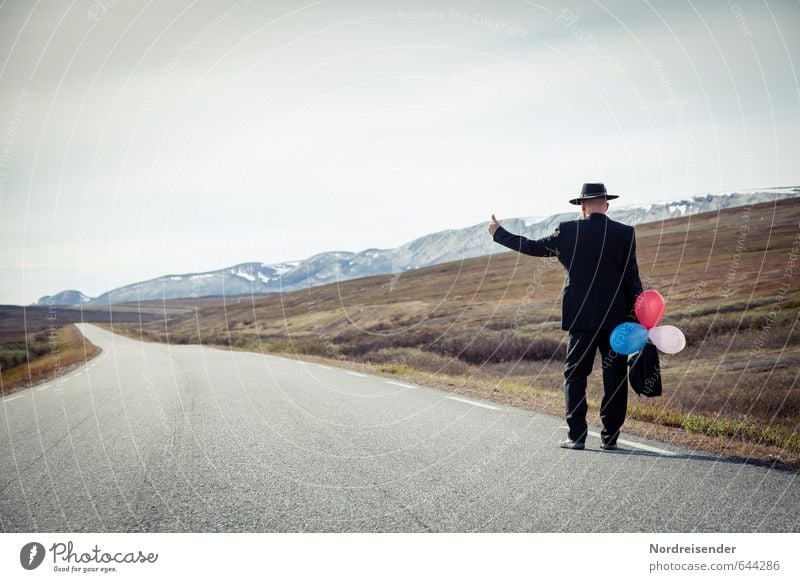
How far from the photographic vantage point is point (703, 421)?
6566 millimetres

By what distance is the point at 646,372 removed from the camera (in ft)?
17.6

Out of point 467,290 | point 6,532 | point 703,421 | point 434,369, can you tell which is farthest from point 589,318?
point 467,290

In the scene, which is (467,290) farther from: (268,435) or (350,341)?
(268,435)

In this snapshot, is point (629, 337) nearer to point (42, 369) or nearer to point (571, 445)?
point (571, 445)

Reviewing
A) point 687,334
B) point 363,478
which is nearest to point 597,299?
point 363,478

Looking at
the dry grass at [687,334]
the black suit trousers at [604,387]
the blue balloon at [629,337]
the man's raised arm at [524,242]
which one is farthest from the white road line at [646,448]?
the man's raised arm at [524,242]

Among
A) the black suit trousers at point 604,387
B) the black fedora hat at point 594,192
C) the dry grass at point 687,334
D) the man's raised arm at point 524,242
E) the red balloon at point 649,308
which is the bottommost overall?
the dry grass at point 687,334

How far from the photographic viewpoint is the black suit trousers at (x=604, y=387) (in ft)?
18.0

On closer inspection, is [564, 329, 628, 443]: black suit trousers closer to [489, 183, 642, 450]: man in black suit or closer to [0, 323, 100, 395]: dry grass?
[489, 183, 642, 450]: man in black suit

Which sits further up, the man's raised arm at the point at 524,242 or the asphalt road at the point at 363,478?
the man's raised arm at the point at 524,242

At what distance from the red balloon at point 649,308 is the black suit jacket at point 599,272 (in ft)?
0.61

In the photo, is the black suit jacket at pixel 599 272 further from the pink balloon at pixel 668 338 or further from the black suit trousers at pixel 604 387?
the pink balloon at pixel 668 338

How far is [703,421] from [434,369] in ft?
42.3

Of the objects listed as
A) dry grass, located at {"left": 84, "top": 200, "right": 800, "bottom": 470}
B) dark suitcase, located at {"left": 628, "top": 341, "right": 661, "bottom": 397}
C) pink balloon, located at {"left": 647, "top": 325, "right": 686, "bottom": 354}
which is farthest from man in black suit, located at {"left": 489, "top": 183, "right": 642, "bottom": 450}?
dry grass, located at {"left": 84, "top": 200, "right": 800, "bottom": 470}
